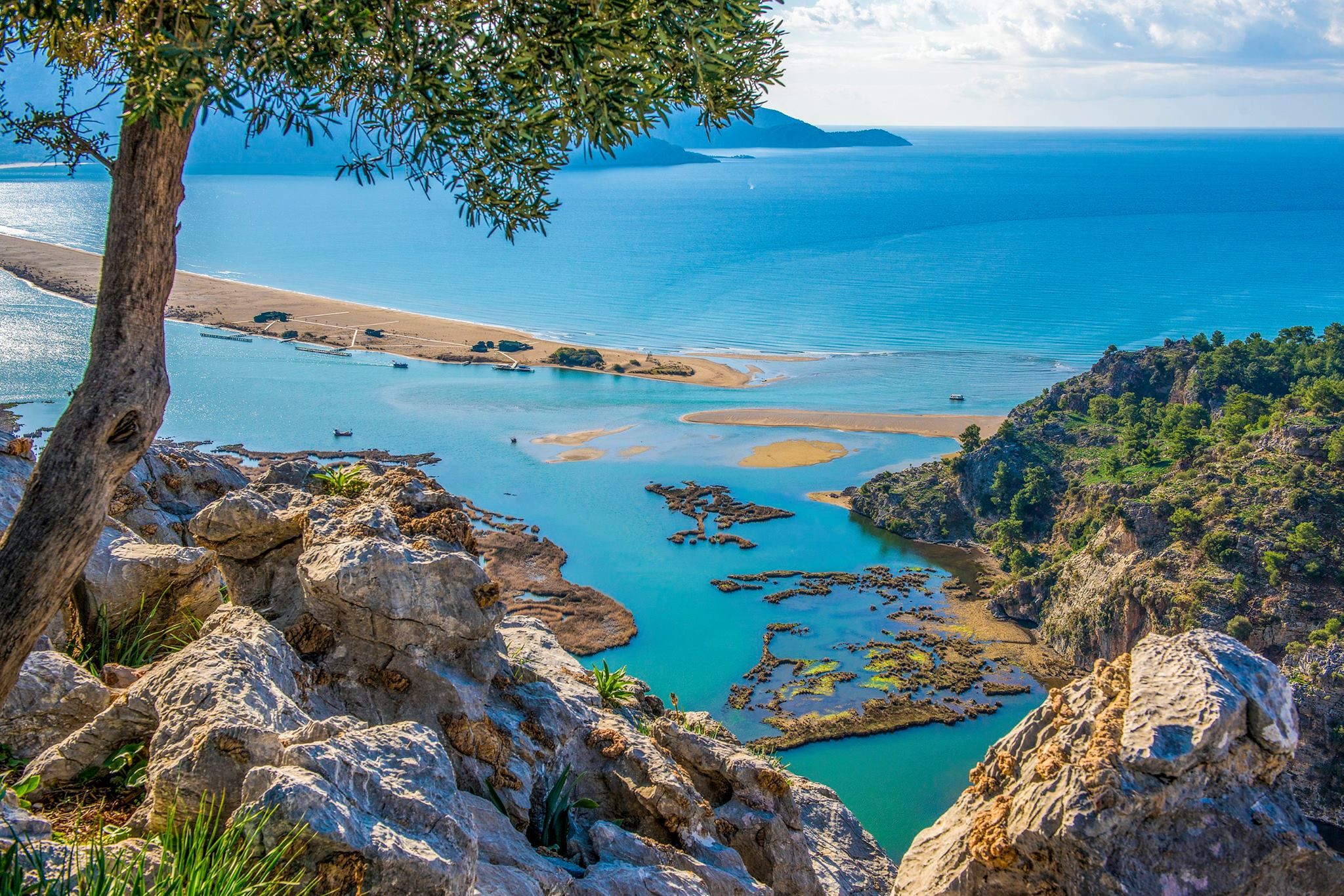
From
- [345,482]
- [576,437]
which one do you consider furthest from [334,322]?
[345,482]

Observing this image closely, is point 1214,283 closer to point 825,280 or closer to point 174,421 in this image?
point 825,280

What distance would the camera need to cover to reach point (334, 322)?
10769cm

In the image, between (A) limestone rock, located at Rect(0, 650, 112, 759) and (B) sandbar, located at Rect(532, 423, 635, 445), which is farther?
(B) sandbar, located at Rect(532, 423, 635, 445)

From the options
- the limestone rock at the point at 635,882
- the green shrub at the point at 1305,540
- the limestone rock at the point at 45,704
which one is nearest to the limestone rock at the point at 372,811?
the limestone rock at the point at 635,882

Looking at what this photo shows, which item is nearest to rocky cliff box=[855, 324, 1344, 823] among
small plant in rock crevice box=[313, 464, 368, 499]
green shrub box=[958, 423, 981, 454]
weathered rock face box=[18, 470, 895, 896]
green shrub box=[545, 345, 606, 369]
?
green shrub box=[958, 423, 981, 454]

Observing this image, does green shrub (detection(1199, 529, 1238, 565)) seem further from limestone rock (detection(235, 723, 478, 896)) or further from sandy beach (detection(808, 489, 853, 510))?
limestone rock (detection(235, 723, 478, 896))

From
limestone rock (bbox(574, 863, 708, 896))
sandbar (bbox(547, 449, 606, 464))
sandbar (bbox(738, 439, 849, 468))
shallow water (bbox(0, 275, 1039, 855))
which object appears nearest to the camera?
limestone rock (bbox(574, 863, 708, 896))

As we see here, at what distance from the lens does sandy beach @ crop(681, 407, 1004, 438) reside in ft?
251

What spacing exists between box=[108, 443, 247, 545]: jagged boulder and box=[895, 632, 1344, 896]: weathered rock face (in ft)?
37.2

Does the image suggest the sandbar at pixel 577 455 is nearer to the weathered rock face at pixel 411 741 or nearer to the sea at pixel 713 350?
the sea at pixel 713 350

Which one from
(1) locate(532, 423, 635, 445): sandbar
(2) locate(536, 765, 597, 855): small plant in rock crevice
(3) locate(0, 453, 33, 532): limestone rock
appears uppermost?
(3) locate(0, 453, 33, 532): limestone rock

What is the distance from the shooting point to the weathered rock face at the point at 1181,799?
257 inches

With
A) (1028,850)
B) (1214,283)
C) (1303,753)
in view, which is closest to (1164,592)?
(1303,753)

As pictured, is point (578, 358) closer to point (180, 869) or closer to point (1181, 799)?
point (1181, 799)
